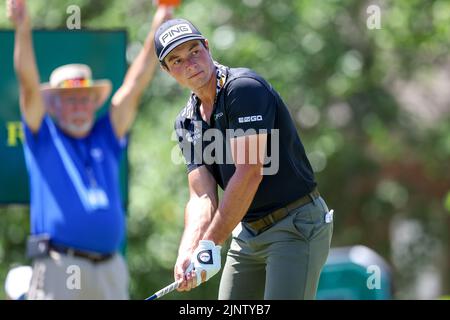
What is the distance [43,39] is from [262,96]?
3.32 m

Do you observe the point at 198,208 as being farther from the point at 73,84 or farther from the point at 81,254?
the point at 73,84

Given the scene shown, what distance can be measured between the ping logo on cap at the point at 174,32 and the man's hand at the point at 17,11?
2333mm

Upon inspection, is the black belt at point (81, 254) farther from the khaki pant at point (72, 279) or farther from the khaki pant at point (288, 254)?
the khaki pant at point (288, 254)

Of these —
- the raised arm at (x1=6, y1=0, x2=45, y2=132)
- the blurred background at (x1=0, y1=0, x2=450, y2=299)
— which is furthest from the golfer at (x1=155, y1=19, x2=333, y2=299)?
the blurred background at (x1=0, y1=0, x2=450, y2=299)

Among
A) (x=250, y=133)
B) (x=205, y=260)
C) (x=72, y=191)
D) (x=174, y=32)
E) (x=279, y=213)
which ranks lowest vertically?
(x=205, y=260)

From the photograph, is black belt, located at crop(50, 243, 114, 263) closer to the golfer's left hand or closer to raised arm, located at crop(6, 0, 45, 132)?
raised arm, located at crop(6, 0, 45, 132)

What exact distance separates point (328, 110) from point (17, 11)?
202 inches

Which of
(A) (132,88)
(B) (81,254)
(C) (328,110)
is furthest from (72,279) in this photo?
(C) (328,110)

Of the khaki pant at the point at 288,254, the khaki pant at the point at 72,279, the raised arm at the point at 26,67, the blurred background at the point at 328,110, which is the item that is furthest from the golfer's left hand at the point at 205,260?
the blurred background at the point at 328,110

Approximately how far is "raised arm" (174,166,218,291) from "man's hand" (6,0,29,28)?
2292 mm

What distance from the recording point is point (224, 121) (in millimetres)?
5141

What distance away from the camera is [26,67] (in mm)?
7188
